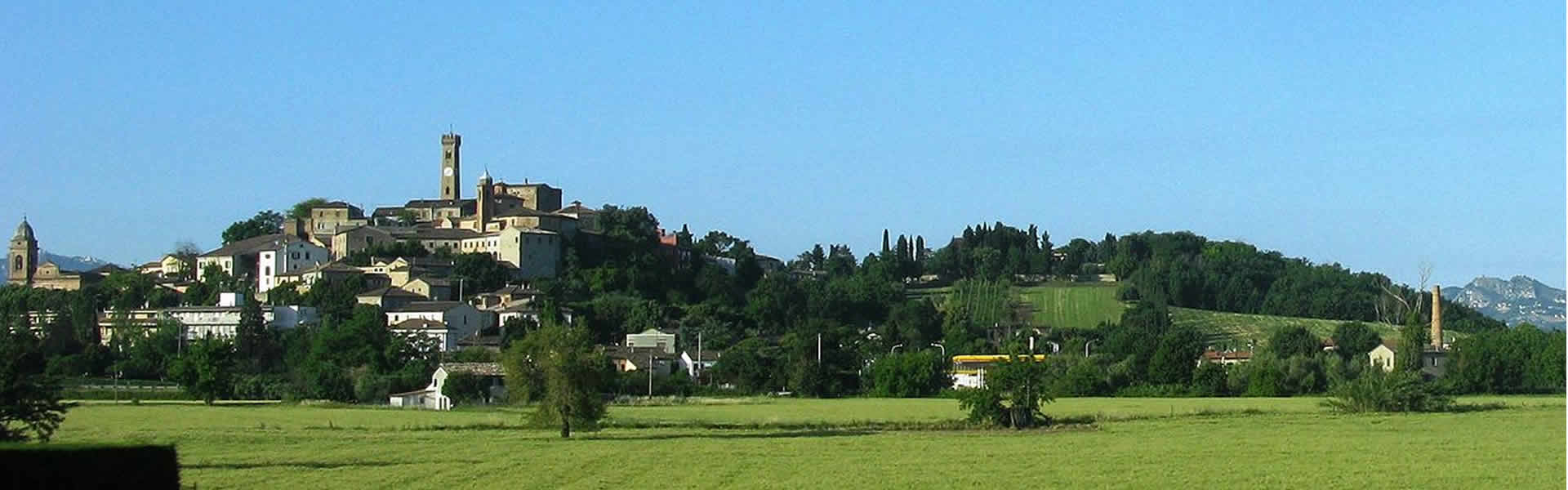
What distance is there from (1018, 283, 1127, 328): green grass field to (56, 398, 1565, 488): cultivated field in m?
79.4

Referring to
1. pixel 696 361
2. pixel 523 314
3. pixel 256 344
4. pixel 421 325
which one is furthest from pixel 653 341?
pixel 256 344

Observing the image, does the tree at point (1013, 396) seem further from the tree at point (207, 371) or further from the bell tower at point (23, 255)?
the bell tower at point (23, 255)

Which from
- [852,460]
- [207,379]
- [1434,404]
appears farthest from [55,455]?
[207,379]

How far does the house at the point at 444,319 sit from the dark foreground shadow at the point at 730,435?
6649cm

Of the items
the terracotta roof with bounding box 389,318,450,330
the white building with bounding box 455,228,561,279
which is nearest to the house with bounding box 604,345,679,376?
the terracotta roof with bounding box 389,318,450,330

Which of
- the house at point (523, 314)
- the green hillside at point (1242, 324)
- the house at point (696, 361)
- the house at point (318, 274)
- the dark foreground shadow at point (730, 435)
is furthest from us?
the green hillside at point (1242, 324)

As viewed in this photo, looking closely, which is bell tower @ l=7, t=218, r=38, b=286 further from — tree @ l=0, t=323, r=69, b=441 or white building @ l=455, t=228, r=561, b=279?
tree @ l=0, t=323, r=69, b=441

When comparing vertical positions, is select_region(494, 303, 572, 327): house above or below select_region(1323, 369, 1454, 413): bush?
above

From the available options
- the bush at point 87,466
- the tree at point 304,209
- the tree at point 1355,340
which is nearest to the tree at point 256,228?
the tree at point 304,209

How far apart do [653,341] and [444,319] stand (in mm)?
13191

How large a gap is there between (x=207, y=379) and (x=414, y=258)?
5723 cm

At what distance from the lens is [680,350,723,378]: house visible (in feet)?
364

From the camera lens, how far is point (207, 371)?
275ft

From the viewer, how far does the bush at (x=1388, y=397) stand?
225ft
